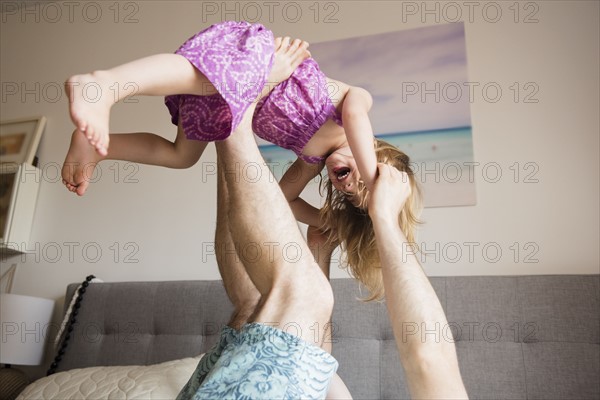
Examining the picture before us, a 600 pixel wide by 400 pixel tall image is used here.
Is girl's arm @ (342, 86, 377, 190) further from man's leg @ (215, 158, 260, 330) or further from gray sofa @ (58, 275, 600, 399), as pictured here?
gray sofa @ (58, 275, 600, 399)

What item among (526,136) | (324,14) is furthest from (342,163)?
(324,14)

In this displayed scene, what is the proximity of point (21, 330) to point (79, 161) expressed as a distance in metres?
1.89

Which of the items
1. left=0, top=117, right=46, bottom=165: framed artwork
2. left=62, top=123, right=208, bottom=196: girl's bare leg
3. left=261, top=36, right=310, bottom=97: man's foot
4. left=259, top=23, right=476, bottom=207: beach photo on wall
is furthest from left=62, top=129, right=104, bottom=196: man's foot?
left=0, top=117, right=46, bottom=165: framed artwork

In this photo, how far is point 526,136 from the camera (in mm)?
2438

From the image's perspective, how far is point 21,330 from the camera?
9.07ft

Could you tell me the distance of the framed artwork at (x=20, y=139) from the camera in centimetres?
333

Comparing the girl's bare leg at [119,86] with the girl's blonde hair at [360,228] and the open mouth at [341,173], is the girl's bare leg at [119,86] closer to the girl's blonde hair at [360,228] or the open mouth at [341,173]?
the open mouth at [341,173]

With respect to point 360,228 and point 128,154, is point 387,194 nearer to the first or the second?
point 360,228

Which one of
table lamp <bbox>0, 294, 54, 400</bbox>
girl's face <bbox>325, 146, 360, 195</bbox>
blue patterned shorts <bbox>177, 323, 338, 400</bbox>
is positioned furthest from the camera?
table lamp <bbox>0, 294, 54, 400</bbox>

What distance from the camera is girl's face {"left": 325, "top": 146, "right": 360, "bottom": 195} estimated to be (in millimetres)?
1630

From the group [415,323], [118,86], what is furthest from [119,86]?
[415,323]

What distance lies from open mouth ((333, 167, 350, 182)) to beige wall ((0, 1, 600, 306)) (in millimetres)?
914

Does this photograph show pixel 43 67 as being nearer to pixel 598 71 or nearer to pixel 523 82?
pixel 523 82

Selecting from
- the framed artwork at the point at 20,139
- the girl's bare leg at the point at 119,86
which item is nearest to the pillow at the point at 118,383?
the girl's bare leg at the point at 119,86
